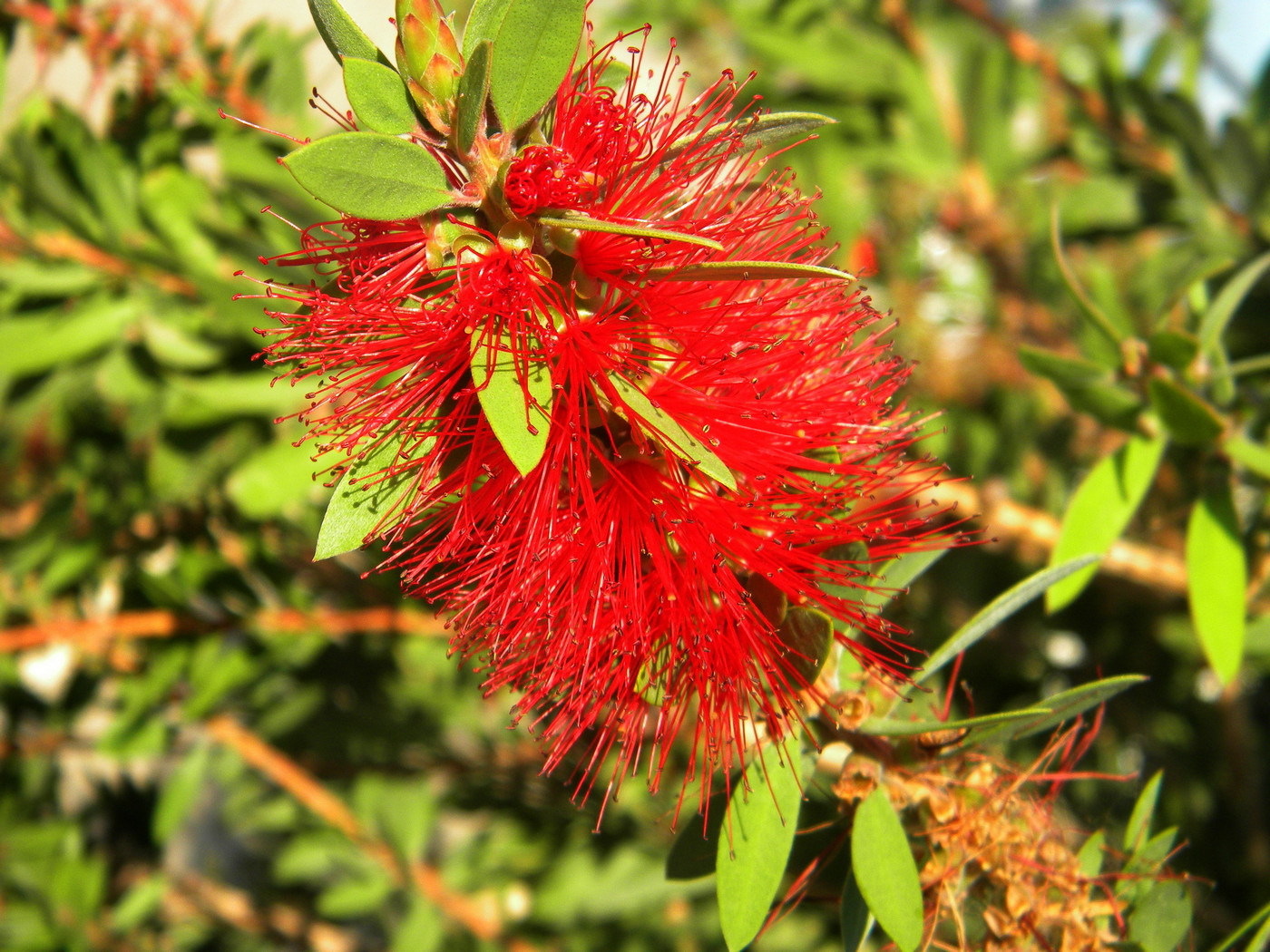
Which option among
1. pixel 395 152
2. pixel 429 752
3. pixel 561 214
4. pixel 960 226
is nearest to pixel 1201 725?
pixel 960 226

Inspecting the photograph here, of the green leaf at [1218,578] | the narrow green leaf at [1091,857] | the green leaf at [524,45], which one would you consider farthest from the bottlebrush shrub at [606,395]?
the green leaf at [1218,578]

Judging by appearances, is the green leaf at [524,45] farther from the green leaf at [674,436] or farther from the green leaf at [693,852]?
the green leaf at [693,852]

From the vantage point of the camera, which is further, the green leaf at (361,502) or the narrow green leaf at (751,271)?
the green leaf at (361,502)

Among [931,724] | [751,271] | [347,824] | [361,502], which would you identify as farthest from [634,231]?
[347,824]

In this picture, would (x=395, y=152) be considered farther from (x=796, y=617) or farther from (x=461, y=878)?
(x=461, y=878)

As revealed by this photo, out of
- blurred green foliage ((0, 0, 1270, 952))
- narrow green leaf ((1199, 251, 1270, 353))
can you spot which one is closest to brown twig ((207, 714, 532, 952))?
blurred green foliage ((0, 0, 1270, 952))

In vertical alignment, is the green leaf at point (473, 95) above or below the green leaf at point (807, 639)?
above

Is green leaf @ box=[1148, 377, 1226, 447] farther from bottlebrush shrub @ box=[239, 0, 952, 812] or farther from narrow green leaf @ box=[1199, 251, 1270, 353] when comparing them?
bottlebrush shrub @ box=[239, 0, 952, 812]
